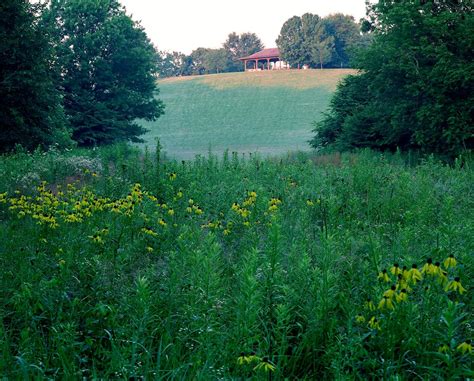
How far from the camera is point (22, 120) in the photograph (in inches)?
675

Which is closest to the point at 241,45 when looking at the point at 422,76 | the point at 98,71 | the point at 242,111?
the point at 242,111

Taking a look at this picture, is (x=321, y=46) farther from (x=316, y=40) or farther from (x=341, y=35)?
(x=341, y=35)

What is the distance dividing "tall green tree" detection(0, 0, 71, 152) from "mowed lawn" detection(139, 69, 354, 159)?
18.9m

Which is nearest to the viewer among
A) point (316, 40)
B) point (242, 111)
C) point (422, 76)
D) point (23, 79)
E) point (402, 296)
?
point (402, 296)

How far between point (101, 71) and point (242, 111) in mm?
29143

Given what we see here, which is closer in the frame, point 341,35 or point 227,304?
point 227,304

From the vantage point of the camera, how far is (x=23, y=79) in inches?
672

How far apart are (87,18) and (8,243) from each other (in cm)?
2694

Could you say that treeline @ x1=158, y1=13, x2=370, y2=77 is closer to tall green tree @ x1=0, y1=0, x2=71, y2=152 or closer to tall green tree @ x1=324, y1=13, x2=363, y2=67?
tall green tree @ x1=324, y1=13, x2=363, y2=67

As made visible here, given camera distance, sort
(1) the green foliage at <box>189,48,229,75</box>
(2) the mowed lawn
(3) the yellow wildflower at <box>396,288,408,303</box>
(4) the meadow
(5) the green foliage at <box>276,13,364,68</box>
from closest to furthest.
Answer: (3) the yellow wildflower at <box>396,288,408,303</box> < (4) the meadow < (2) the mowed lawn < (5) the green foliage at <box>276,13,364,68</box> < (1) the green foliage at <box>189,48,229,75</box>

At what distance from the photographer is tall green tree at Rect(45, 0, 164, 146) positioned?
2711cm

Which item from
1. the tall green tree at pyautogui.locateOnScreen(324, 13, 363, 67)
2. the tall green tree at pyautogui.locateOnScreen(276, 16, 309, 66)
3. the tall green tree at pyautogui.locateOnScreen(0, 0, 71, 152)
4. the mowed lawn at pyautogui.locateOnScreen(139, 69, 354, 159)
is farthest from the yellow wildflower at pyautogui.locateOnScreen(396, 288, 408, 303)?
the tall green tree at pyautogui.locateOnScreen(324, 13, 363, 67)

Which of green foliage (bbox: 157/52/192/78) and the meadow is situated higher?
green foliage (bbox: 157/52/192/78)

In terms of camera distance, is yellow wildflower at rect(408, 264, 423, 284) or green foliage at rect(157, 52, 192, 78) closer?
yellow wildflower at rect(408, 264, 423, 284)
